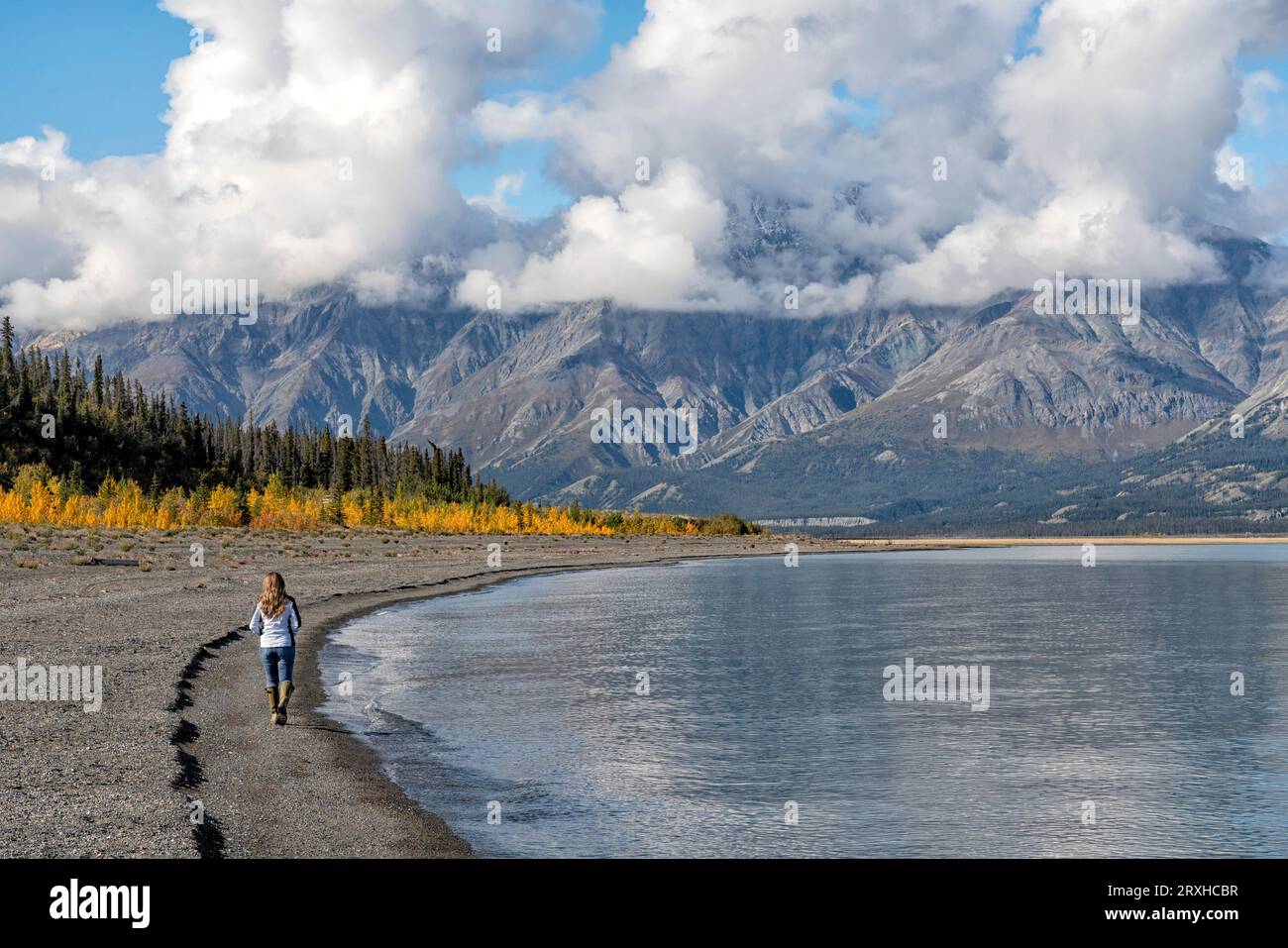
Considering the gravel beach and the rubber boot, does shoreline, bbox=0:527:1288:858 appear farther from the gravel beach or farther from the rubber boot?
the rubber boot

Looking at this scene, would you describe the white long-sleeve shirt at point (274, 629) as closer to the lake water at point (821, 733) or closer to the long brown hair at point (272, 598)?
the long brown hair at point (272, 598)

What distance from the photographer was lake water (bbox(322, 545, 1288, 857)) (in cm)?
2375

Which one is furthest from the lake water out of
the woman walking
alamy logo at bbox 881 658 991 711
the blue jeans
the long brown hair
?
the long brown hair

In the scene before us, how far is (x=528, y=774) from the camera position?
2805 centimetres

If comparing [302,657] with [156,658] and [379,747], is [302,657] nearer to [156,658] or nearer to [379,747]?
[156,658]

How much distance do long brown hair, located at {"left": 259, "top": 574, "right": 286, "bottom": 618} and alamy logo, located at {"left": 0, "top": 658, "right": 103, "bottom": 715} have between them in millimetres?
4684

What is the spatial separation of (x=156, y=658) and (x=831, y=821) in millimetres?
23815

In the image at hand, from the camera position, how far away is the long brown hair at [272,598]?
29156mm
